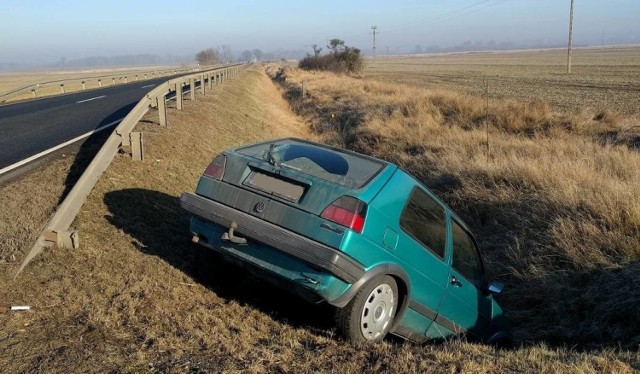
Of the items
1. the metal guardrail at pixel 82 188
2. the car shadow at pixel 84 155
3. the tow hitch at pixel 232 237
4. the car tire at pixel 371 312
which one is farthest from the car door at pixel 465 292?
the car shadow at pixel 84 155

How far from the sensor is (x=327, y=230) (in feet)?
11.3

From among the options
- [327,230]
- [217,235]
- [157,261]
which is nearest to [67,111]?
[157,261]

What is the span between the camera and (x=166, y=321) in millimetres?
3838

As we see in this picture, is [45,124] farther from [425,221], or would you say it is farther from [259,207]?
[425,221]

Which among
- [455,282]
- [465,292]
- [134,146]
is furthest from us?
[134,146]

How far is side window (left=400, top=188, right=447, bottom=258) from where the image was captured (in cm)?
389

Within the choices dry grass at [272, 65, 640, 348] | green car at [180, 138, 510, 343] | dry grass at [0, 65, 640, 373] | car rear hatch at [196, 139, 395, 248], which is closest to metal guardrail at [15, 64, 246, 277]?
dry grass at [0, 65, 640, 373]

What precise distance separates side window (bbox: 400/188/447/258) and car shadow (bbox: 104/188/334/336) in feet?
2.92

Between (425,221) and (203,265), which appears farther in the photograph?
(203,265)

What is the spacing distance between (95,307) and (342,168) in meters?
2.13

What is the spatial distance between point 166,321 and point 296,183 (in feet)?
4.73

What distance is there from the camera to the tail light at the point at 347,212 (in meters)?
3.43

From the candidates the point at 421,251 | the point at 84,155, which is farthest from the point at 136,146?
the point at 421,251

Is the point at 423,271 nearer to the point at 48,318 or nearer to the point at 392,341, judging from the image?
the point at 392,341
